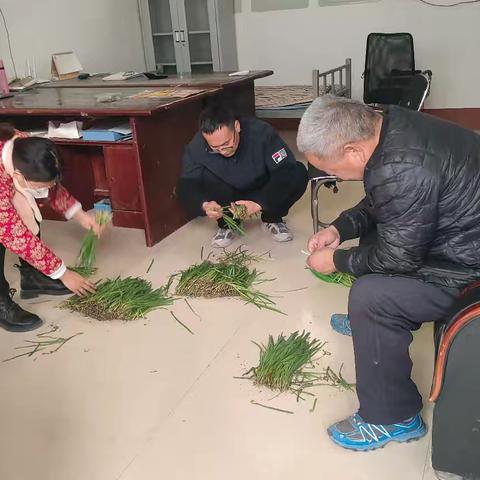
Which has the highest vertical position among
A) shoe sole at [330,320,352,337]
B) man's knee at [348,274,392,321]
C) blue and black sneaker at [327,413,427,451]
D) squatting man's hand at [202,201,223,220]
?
man's knee at [348,274,392,321]

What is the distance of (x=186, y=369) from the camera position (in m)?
2.04

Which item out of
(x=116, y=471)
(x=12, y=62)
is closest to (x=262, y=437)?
(x=116, y=471)

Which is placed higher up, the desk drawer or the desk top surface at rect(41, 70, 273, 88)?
the desk top surface at rect(41, 70, 273, 88)

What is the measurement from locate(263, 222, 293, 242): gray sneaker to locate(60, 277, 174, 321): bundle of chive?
79 centimetres

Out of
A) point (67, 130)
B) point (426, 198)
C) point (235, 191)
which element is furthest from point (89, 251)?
point (426, 198)

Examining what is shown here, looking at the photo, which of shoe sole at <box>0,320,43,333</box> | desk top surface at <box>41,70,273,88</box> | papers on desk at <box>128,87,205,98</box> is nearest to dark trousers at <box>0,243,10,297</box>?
shoe sole at <box>0,320,43,333</box>

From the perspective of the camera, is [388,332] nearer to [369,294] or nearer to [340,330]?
[369,294]

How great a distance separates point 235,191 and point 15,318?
1301 millimetres

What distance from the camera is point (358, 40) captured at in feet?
18.3

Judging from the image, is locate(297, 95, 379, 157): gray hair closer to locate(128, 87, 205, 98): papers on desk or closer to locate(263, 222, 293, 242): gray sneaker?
locate(263, 222, 293, 242): gray sneaker

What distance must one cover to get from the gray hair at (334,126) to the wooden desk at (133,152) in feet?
5.29

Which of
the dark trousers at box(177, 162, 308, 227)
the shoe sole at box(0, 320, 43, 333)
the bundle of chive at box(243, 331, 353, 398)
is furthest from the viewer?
A: the dark trousers at box(177, 162, 308, 227)

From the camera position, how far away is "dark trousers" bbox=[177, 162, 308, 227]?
300 cm

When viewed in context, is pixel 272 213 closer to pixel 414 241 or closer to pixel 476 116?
pixel 414 241
